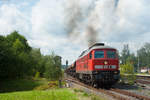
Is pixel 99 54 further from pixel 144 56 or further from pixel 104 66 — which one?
pixel 144 56

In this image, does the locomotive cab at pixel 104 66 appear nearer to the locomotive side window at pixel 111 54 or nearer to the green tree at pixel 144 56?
the locomotive side window at pixel 111 54

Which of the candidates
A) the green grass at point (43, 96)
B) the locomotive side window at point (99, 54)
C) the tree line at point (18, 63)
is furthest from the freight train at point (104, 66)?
the tree line at point (18, 63)

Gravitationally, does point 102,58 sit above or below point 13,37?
below

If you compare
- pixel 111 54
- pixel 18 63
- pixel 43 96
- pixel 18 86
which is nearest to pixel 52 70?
pixel 18 86

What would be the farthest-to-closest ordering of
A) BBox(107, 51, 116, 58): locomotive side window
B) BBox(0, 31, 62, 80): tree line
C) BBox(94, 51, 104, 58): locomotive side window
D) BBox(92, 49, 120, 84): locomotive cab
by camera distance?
BBox(0, 31, 62, 80): tree line, BBox(107, 51, 116, 58): locomotive side window, BBox(94, 51, 104, 58): locomotive side window, BBox(92, 49, 120, 84): locomotive cab

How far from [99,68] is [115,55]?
2.39 metres

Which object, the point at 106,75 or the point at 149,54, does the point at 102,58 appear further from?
the point at 149,54

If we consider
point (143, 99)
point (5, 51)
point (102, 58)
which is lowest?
point (143, 99)

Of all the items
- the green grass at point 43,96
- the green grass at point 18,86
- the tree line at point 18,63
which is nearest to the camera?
the green grass at point 43,96

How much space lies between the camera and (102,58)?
18.7 metres

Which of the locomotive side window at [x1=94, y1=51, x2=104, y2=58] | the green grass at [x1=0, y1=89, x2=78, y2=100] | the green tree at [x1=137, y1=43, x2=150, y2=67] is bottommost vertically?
the green grass at [x1=0, y1=89, x2=78, y2=100]

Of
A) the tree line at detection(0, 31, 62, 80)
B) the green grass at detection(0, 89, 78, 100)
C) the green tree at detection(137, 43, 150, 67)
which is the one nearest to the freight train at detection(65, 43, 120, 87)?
the green grass at detection(0, 89, 78, 100)

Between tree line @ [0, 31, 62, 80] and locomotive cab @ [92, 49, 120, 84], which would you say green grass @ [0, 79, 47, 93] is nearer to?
tree line @ [0, 31, 62, 80]

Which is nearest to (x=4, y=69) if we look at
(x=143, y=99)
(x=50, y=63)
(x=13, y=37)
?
(x=50, y=63)
